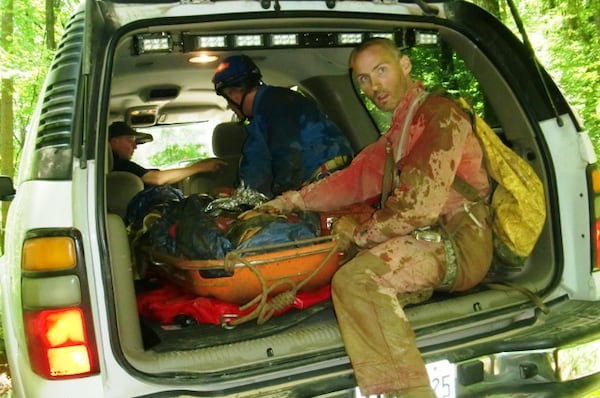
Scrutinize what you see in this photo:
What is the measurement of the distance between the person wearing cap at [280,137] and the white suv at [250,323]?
0.53 meters

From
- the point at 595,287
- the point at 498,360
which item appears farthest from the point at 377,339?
the point at 595,287

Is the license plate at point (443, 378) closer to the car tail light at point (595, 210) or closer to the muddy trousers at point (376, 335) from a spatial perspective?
the muddy trousers at point (376, 335)

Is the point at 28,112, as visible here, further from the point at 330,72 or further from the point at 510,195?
the point at 510,195

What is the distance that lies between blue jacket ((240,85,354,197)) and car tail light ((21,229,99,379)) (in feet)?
6.27

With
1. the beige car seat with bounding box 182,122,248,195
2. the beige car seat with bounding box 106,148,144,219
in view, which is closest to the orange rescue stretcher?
the beige car seat with bounding box 106,148,144,219

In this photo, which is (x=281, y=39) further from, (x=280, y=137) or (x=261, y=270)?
(x=261, y=270)

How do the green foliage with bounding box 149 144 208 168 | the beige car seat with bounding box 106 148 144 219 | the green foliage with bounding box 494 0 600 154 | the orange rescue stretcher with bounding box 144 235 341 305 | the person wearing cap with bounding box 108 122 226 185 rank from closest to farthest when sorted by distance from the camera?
the orange rescue stretcher with bounding box 144 235 341 305, the beige car seat with bounding box 106 148 144 219, the person wearing cap with bounding box 108 122 226 185, the green foliage with bounding box 149 144 208 168, the green foliage with bounding box 494 0 600 154

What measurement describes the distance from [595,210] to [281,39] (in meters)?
1.70

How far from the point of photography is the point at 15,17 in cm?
971

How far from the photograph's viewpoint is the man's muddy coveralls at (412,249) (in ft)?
7.27

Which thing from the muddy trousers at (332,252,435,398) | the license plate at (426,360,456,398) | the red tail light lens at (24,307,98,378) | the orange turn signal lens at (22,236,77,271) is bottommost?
the license plate at (426,360,456,398)

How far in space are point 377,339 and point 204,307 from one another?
0.80 m

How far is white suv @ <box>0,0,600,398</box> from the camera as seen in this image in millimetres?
1906

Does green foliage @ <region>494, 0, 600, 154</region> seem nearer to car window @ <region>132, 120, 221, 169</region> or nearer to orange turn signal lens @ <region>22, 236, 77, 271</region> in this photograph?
car window @ <region>132, 120, 221, 169</region>
